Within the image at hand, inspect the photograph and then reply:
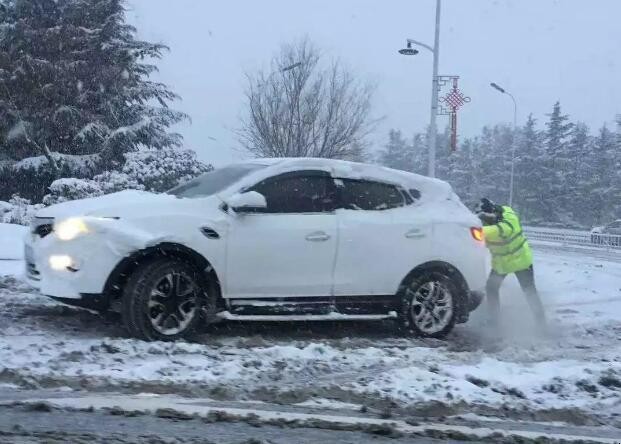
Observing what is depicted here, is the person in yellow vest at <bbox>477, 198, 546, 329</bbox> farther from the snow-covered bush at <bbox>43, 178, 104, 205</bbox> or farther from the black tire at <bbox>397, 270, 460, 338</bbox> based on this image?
the snow-covered bush at <bbox>43, 178, 104, 205</bbox>

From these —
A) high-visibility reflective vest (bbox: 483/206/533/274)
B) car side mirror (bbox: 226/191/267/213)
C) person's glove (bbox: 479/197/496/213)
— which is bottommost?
high-visibility reflective vest (bbox: 483/206/533/274)

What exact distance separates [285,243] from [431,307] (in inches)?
63.0

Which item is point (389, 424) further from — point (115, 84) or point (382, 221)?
point (115, 84)

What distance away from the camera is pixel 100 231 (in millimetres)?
5816

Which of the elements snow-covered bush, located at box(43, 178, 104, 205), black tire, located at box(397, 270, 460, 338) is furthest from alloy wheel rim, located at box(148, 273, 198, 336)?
snow-covered bush, located at box(43, 178, 104, 205)

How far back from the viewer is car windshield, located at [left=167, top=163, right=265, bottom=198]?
6.59 m

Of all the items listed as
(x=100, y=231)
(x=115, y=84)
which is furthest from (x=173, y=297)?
(x=115, y=84)

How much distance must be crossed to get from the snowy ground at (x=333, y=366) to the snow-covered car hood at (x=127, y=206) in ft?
3.38

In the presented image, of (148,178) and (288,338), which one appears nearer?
(288,338)

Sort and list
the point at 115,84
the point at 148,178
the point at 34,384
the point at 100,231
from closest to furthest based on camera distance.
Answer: the point at 34,384, the point at 100,231, the point at 148,178, the point at 115,84

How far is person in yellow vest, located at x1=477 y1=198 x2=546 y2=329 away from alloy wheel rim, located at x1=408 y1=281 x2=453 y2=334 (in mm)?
1176

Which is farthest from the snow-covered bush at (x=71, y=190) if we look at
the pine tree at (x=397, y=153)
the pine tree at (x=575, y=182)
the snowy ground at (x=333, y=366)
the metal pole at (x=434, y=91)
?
the pine tree at (x=397, y=153)

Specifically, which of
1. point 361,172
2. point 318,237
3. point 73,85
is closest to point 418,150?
point 73,85

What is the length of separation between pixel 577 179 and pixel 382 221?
190 ft
